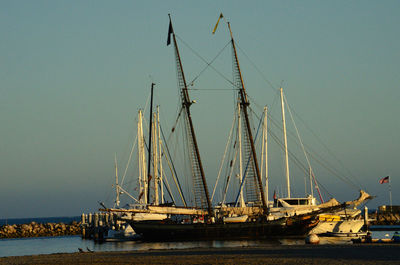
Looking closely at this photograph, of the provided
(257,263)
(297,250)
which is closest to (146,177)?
(297,250)

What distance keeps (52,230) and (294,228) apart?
5791cm

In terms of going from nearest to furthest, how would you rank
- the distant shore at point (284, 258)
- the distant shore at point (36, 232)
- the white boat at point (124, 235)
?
1. the distant shore at point (284, 258)
2. the white boat at point (124, 235)
3. the distant shore at point (36, 232)

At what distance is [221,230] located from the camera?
7131 cm

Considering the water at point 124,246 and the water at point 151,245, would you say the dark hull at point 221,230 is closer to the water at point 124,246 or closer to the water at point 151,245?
the water at point 151,245

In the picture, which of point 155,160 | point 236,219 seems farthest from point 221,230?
point 155,160

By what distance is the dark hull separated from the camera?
69562 mm

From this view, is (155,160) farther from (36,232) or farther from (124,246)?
(36,232)

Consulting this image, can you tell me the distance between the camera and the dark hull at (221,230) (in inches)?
2739

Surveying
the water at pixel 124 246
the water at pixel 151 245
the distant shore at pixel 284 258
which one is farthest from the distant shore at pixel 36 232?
the distant shore at pixel 284 258

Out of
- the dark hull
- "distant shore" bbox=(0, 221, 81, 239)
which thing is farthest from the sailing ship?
"distant shore" bbox=(0, 221, 81, 239)

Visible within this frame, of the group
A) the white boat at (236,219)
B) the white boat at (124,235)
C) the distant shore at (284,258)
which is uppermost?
the white boat at (236,219)

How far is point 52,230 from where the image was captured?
379 ft

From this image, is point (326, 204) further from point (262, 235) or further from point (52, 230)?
point (52, 230)

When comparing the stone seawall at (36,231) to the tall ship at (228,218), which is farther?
the stone seawall at (36,231)
